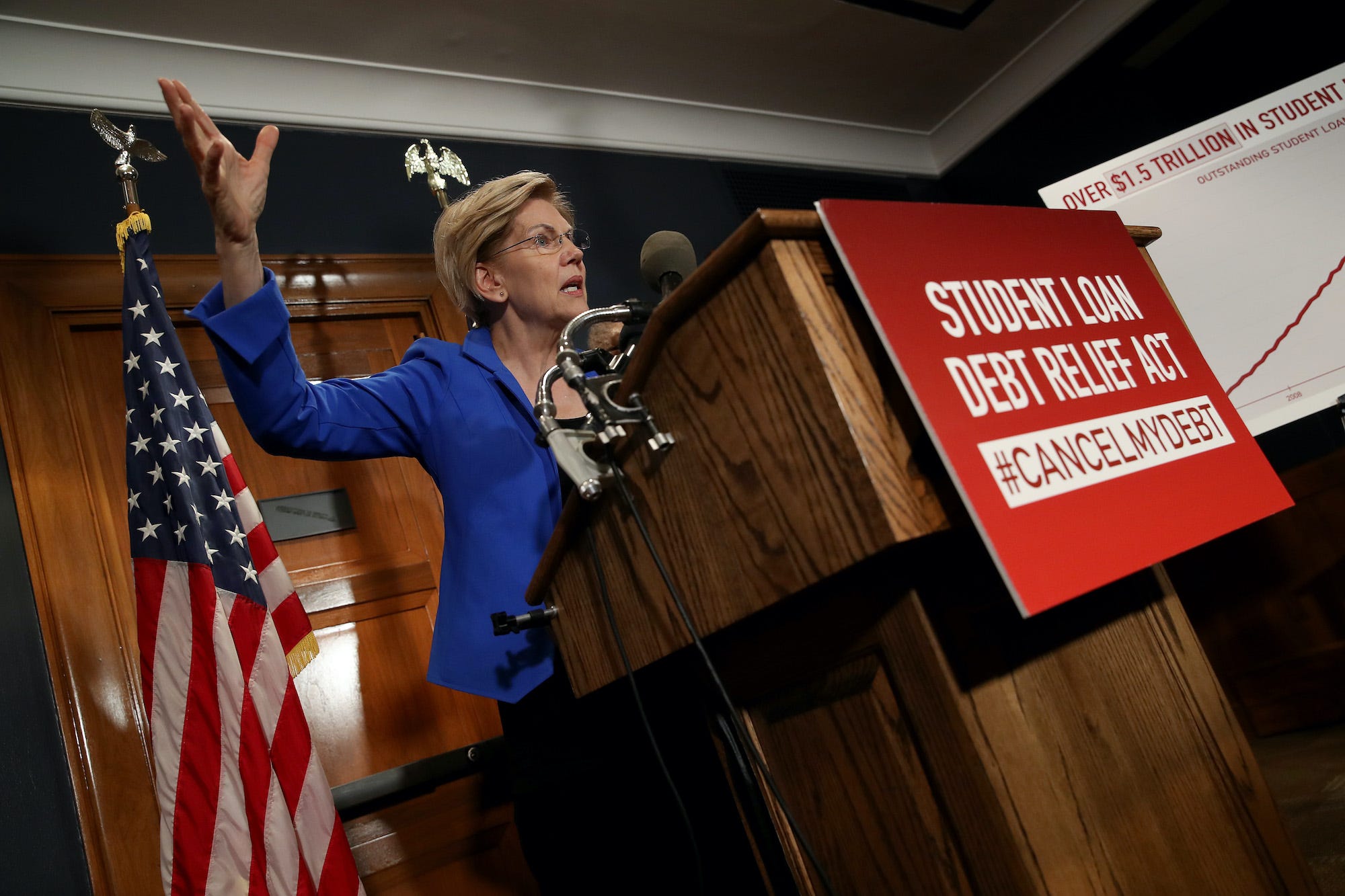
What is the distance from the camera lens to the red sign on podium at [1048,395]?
0.73 metres

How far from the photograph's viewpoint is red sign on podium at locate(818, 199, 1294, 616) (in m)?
0.73

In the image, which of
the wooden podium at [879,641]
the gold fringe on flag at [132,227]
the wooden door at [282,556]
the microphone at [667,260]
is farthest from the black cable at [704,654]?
the gold fringe on flag at [132,227]

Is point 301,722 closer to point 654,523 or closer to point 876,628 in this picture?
point 654,523

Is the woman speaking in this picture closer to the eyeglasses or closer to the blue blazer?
the blue blazer

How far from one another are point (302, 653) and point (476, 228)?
974 millimetres

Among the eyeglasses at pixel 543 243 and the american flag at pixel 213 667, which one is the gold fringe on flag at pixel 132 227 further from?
the eyeglasses at pixel 543 243

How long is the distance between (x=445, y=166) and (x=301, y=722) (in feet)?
6.16

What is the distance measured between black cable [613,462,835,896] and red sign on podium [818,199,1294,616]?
314 millimetres

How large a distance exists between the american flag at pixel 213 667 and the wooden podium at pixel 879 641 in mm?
1028

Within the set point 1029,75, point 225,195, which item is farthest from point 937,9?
point 225,195

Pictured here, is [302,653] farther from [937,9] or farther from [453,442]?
[937,9]

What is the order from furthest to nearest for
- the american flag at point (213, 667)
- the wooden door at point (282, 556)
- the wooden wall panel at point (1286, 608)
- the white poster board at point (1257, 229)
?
the wooden wall panel at point (1286, 608) → the white poster board at point (1257, 229) → the wooden door at point (282, 556) → the american flag at point (213, 667)

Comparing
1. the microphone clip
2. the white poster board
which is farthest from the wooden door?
the white poster board

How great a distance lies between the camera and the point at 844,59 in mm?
4074
